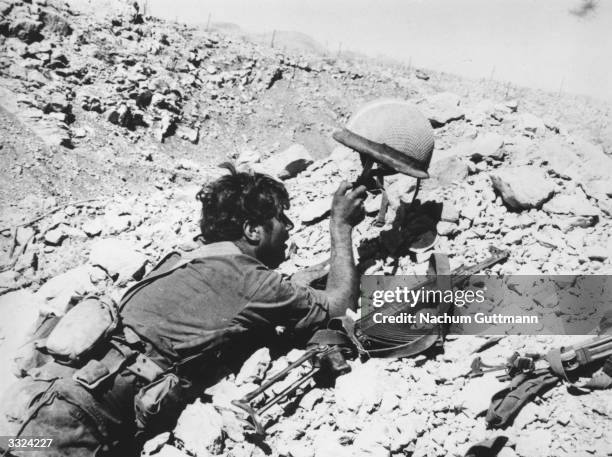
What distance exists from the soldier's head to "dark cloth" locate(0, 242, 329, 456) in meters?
0.37

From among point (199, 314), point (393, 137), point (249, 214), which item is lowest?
point (199, 314)

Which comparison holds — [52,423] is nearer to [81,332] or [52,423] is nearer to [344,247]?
[81,332]

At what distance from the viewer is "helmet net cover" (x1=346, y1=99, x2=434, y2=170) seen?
2.61 meters

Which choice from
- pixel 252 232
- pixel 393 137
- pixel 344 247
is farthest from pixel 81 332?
pixel 393 137

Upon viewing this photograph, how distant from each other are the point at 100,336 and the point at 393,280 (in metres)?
1.95

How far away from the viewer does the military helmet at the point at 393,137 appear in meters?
2.61

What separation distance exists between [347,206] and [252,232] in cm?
69

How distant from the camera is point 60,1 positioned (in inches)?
400

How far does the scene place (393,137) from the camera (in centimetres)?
261

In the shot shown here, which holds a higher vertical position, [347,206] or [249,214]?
[347,206]

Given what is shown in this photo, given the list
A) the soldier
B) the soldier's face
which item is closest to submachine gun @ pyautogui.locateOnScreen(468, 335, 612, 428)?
the soldier

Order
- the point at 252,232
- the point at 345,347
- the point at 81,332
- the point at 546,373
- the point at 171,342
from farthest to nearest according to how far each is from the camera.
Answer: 1. the point at 252,232
2. the point at 345,347
3. the point at 171,342
4. the point at 81,332
5. the point at 546,373

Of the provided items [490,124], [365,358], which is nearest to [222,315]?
[365,358]

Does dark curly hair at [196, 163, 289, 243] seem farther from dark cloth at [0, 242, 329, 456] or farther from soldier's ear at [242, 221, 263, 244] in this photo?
dark cloth at [0, 242, 329, 456]
